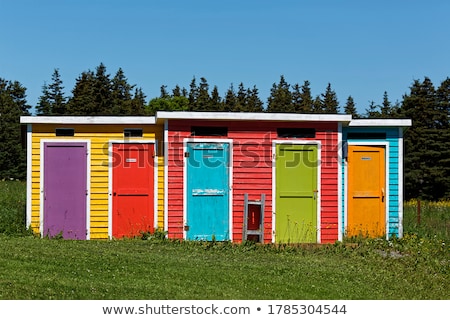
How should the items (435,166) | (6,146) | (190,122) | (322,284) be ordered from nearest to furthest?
1. (322,284)
2. (190,122)
3. (435,166)
4. (6,146)

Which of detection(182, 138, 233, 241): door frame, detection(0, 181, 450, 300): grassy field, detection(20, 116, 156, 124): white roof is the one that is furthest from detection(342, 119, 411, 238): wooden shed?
detection(20, 116, 156, 124): white roof

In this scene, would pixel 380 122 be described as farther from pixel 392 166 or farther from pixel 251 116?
pixel 251 116

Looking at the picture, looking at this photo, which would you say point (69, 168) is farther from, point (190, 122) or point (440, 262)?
point (440, 262)

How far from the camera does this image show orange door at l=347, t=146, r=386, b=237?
14.6 m

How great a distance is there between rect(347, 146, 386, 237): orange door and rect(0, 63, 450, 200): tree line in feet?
55.4

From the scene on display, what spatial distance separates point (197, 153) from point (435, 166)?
24966 mm

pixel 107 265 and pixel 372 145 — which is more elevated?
pixel 372 145

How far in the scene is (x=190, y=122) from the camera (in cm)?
1397

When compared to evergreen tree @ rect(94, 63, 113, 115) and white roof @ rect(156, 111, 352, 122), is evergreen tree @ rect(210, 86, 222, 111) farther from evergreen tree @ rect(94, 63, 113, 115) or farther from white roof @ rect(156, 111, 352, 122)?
white roof @ rect(156, 111, 352, 122)

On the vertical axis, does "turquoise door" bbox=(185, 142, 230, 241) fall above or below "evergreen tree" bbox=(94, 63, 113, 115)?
below

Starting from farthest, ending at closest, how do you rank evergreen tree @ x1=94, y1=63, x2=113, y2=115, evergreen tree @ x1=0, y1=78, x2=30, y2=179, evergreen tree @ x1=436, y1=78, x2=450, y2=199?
evergreen tree @ x1=94, y1=63, x2=113, y2=115, evergreen tree @ x1=0, y1=78, x2=30, y2=179, evergreen tree @ x1=436, y1=78, x2=450, y2=199

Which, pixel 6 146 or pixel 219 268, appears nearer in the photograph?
pixel 219 268

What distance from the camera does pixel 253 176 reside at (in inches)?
555
